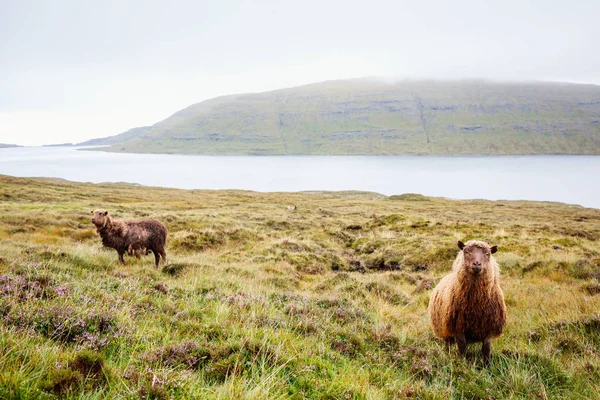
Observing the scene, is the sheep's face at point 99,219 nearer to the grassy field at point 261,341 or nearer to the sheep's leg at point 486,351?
the grassy field at point 261,341

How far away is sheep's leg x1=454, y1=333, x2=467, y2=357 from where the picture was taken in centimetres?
642

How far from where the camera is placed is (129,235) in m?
13.4

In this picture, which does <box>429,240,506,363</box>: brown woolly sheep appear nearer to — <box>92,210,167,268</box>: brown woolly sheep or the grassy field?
the grassy field

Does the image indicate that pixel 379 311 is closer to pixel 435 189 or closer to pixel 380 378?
pixel 380 378

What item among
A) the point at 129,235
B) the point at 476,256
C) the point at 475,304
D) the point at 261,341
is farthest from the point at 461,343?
the point at 129,235

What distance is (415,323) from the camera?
8750mm

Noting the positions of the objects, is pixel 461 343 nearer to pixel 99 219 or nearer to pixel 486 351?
pixel 486 351

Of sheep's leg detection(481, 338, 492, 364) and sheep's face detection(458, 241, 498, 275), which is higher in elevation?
sheep's face detection(458, 241, 498, 275)

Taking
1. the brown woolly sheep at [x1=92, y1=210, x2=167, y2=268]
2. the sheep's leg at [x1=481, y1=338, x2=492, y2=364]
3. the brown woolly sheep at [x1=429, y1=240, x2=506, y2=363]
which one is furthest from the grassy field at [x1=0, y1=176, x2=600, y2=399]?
the brown woolly sheep at [x1=92, y1=210, x2=167, y2=268]

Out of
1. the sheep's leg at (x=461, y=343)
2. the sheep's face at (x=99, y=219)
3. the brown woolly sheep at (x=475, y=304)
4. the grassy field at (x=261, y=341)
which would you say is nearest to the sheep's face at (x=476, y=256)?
the brown woolly sheep at (x=475, y=304)

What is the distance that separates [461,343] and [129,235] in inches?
486

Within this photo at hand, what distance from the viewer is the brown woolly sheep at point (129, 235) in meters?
13.1

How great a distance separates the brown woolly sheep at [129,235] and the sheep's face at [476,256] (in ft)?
36.1

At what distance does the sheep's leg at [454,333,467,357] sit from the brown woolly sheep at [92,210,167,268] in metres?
10.7
